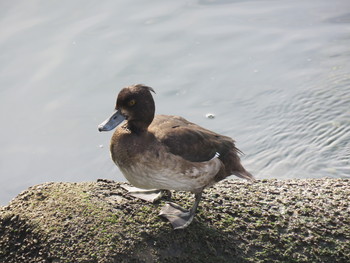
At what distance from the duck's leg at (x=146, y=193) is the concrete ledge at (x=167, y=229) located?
0.05 meters

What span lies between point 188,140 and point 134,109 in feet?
1.57

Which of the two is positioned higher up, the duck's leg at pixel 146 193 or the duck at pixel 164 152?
the duck at pixel 164 152

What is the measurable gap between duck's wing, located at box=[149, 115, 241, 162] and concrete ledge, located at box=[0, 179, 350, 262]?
15.1 inches

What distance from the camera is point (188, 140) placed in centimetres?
394

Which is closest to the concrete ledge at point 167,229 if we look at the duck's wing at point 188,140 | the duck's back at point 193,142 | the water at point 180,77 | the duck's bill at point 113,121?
the duck's back at point 193,142

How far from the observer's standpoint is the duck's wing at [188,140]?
3.90 meters

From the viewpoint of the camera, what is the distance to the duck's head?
395cm

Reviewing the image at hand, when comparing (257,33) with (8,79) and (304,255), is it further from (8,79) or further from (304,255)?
(304,255)

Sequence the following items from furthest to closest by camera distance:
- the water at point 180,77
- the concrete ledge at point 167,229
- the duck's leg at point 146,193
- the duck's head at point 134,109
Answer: the water at point 180,77 → the duck's leg at point 146,193 → the duck's head at point 134,109 → the concrete ledge at point 167,229

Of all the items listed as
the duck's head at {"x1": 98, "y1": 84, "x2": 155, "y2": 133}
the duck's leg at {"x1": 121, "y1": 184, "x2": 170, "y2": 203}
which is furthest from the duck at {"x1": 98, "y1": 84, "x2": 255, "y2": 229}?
the duck's leg at {"x1": 121, "y1": 184, "x2": 170, "y2": 203}

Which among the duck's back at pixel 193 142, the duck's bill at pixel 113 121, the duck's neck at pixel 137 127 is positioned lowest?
the duck's back at pixel 193 142

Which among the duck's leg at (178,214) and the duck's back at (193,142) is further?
the duck's back at (193,142)

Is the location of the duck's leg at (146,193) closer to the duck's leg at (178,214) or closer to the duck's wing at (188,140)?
the duck's leg at (178,214)

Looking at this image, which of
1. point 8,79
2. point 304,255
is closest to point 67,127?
point 8,79
